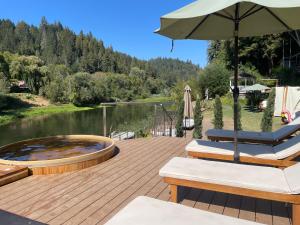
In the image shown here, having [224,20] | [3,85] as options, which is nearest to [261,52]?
[224,20]

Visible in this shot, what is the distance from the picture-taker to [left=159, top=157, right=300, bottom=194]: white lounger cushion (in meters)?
2.19

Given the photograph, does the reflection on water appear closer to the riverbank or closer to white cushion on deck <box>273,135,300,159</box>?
white cushion on deck <box>273,135,300,159</box>

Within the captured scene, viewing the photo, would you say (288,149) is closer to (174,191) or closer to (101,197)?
(174,191)

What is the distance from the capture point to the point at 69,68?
68562mm

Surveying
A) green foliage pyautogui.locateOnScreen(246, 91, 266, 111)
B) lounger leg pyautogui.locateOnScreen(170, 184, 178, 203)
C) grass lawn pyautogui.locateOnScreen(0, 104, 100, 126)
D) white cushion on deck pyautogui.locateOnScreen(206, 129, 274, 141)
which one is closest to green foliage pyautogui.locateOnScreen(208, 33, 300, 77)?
green foliage pyautogui.locateOnScreen(246, 91, 266, 111)

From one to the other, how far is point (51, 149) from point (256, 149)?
3.62 meters

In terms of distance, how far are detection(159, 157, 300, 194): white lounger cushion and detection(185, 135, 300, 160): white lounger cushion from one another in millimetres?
620

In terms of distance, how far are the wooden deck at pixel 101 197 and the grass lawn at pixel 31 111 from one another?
27123 mm

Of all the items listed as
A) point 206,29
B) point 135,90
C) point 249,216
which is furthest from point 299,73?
point 135,90

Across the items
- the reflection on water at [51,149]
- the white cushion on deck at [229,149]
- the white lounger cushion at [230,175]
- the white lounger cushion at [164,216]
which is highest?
the white cushion on deck at [229,149]

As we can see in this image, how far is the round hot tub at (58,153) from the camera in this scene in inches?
148

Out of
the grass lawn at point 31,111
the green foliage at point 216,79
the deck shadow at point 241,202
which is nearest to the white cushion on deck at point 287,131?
the deck shadow at point 241,202

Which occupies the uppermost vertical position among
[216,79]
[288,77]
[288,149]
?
[216,79]

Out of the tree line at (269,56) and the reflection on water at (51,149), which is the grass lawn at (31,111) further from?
the reflection on water at (51,149)
